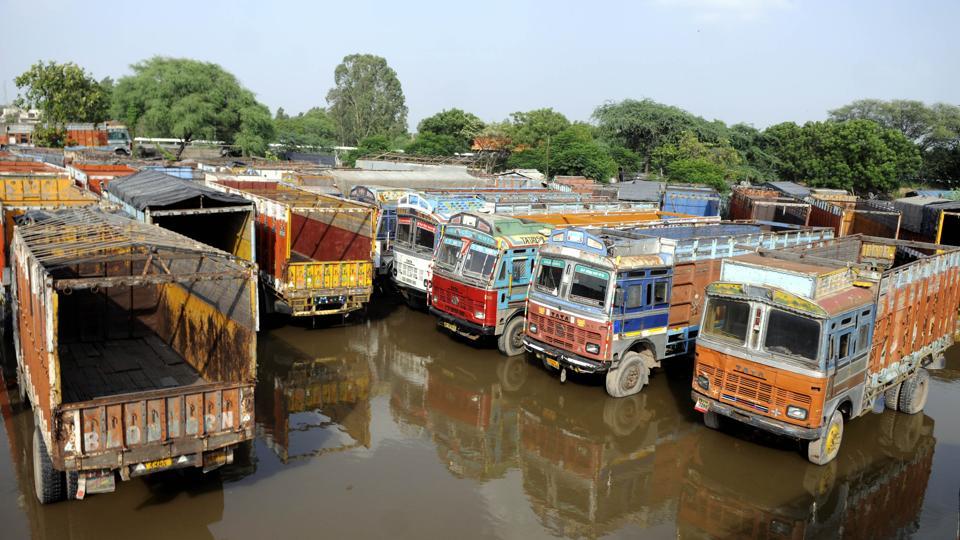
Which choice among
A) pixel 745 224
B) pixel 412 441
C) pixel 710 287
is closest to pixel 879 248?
pixel 745 224

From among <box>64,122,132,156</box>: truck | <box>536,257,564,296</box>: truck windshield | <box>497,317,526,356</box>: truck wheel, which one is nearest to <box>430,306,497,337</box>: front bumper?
<box>497,317,526,356</box>: truck wheel

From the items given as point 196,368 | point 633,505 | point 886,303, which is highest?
point 886,303

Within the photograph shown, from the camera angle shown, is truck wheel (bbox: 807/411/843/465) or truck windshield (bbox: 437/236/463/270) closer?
truck wheel (bbox: 807/411/843/465)

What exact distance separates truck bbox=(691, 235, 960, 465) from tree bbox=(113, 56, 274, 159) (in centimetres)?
4889

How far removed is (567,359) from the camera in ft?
39.9

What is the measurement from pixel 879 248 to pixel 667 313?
569cm

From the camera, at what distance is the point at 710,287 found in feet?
33.7

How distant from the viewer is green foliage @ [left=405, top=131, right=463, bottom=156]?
55300 mm

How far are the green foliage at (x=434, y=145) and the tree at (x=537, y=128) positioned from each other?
5196mm

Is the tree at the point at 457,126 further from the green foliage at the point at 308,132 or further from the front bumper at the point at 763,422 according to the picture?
the front bumper at the point at 763,422

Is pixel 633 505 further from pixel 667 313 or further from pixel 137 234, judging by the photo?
pixel 137 234

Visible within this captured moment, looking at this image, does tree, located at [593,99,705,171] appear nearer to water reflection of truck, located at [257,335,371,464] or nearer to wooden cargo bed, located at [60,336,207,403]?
water reflection of truck, located at [257,335,371,464]

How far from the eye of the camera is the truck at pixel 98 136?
161ft

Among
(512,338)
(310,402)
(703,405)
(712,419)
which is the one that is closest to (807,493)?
(703,405)
